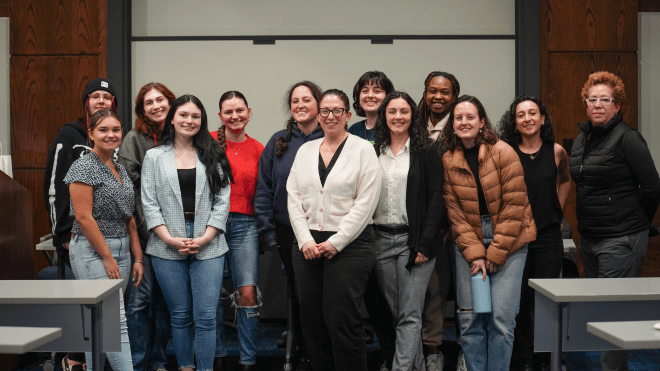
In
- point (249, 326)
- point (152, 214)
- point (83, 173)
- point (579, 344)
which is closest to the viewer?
point (579, 344)

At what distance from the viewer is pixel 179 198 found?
293cm

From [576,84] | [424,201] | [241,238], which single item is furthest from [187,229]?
[576,84]

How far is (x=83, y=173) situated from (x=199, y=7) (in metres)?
2.65

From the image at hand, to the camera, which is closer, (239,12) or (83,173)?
(83,173)

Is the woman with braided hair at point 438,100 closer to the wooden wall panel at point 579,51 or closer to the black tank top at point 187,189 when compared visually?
the black tank top at point 187,189

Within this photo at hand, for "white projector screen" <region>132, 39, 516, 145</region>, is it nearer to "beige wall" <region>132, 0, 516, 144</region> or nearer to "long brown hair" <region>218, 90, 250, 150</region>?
"beige wall" <region>132, 0, 516, 144</region>

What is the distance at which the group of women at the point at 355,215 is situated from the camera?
2.77 m

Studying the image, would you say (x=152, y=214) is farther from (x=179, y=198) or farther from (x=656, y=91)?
(x=656, y=91)

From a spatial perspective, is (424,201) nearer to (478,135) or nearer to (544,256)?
(478,135)

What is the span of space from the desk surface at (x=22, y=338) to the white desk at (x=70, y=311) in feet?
0.95

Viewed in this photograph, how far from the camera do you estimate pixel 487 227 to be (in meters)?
2.90

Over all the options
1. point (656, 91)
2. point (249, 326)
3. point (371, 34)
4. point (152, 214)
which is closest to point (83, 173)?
point (152, 214)

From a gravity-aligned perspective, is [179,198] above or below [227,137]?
below

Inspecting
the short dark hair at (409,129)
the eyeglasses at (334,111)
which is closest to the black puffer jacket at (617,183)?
the short dark hair at (409,129)
